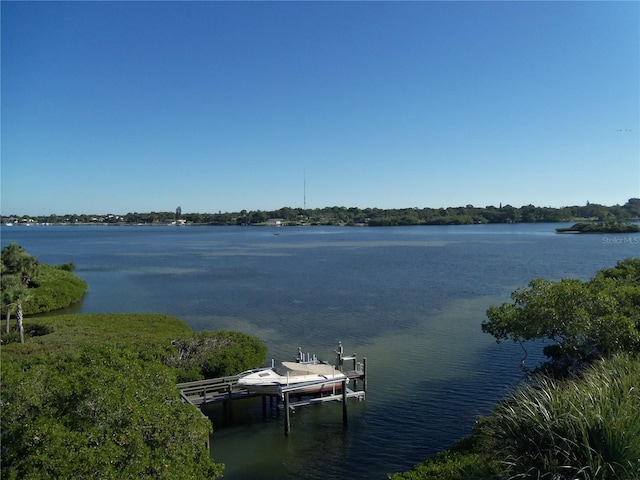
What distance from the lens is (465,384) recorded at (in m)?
28.9

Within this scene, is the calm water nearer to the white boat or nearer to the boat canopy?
the white boat

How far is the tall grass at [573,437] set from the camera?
353 inches

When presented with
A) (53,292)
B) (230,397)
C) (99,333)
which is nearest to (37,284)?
(53,292)

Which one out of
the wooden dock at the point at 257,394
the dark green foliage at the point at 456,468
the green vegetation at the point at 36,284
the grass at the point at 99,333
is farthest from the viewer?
the green vegetation at the point at 36,284

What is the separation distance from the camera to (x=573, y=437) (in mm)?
9211

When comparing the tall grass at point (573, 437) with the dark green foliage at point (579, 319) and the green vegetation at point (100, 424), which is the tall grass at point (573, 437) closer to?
the green vegetation at point (100, 424)

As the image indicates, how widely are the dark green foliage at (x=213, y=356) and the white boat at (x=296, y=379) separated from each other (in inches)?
63.7

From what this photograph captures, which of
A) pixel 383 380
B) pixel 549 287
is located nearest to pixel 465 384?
pixel 383 380

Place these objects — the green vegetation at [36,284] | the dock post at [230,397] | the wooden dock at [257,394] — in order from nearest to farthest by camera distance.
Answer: the wooden dock at [257,394] < the dock post at [230,397] < the green vegetation at [36,284]

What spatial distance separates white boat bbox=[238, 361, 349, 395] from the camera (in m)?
24.9

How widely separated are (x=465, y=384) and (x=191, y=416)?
1951 cm

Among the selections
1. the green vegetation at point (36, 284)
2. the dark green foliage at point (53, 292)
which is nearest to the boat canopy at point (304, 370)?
the green vegetation at point (36, 284)

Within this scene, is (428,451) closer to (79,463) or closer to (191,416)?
(191,416)

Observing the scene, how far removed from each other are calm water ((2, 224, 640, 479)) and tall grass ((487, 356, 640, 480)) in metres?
10.8
